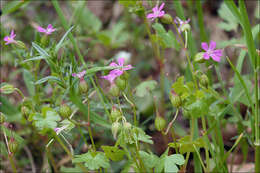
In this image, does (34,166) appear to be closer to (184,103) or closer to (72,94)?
(72,94)

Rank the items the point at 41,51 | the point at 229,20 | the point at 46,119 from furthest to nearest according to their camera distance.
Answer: the point at 229,20 → the point at 41,51 → the point at 46,119

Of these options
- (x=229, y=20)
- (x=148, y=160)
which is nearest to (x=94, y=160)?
(x=148, y=160)

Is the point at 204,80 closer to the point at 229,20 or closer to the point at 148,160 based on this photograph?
the point at 148,160

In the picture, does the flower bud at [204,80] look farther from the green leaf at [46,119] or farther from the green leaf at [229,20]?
the green leaf at [229,20]

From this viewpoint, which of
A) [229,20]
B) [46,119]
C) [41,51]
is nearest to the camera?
[46,119]

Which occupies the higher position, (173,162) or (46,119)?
(46,119)

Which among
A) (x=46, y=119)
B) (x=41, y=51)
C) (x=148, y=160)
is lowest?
(x=148, y=160)

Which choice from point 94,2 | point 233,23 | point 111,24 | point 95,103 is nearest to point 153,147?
point 95,103

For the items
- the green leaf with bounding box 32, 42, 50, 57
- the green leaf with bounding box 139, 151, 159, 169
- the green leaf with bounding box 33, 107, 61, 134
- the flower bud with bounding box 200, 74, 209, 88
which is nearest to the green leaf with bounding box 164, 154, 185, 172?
the green leaf with bounding box 139, 151, 159, 169
